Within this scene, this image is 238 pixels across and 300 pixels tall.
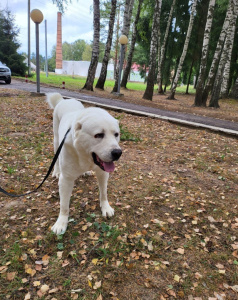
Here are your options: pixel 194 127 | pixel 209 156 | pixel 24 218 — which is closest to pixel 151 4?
pixel 194 127

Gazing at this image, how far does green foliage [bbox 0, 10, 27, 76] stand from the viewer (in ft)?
84.2

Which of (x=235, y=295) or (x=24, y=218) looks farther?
(x=24, y=218)

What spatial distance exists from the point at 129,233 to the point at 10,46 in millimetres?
29636

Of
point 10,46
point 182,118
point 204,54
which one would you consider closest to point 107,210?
point 182,118

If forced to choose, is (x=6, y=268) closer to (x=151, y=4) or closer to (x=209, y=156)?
(x=209, y=156)

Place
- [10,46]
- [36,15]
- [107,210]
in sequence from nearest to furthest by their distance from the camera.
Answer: [107,210]
[36,15]
[10,46]

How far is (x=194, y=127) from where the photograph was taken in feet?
24.3

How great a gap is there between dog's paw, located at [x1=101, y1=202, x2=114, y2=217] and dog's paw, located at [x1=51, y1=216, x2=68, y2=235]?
1.77ft

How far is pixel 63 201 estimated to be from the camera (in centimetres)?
274

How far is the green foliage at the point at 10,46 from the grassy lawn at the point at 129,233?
81.8ft

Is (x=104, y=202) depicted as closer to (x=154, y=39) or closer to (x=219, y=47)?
(x=154, y=39)

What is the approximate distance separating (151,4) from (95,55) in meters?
9.27

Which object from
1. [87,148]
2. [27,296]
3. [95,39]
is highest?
[95,39]

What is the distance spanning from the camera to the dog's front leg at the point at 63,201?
2582 mm
